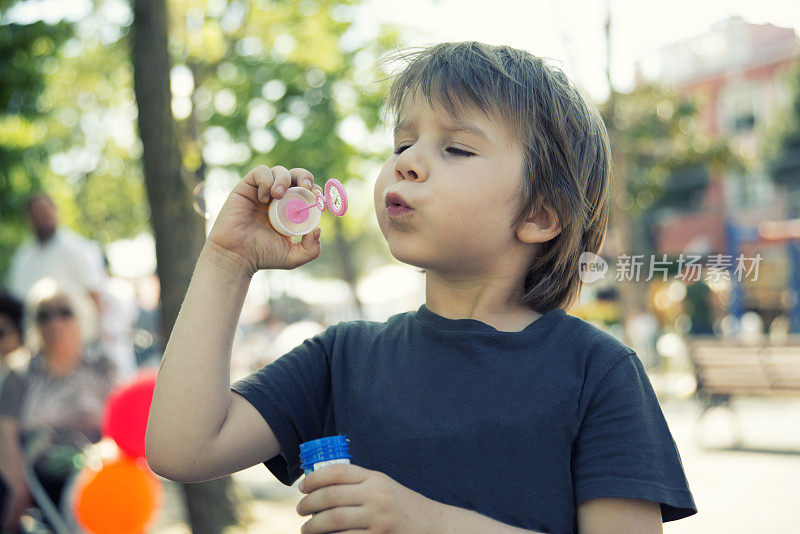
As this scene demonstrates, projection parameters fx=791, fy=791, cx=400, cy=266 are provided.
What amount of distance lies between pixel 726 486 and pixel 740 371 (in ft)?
5.70

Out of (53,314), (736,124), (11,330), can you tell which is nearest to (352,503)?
(53,314)

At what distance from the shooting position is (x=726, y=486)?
5.52 metres

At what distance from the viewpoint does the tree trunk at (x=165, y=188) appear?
14.2ft

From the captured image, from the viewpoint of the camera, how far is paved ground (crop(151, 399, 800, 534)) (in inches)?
184

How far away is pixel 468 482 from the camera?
1256 millimetres

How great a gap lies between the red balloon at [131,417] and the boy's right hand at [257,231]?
239 cm

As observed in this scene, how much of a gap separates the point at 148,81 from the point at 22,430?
1982mm

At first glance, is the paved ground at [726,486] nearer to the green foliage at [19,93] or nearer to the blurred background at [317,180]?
the blurred background at [317,180]

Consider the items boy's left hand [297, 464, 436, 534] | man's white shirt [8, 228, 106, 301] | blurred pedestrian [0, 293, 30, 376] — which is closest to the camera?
boy's left hand [297, 464, 436, 534]

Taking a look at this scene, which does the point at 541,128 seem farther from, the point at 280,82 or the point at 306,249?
the point at 280,82

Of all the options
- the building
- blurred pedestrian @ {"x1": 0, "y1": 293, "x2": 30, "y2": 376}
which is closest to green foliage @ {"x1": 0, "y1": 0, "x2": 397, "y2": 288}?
blurred pedestrian @ {"x1": 0, "y1": 293, "x2": 30, "y2": 376}

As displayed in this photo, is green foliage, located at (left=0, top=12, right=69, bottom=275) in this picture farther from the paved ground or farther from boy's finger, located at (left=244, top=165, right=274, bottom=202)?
boy's finger, located at (left=244, top=165, right=274, bottom=202)

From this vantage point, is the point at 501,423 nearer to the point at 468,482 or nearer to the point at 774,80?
the point at 468,482

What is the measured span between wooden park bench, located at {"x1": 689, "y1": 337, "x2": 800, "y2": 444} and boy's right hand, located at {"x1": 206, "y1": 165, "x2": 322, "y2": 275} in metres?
6.38
